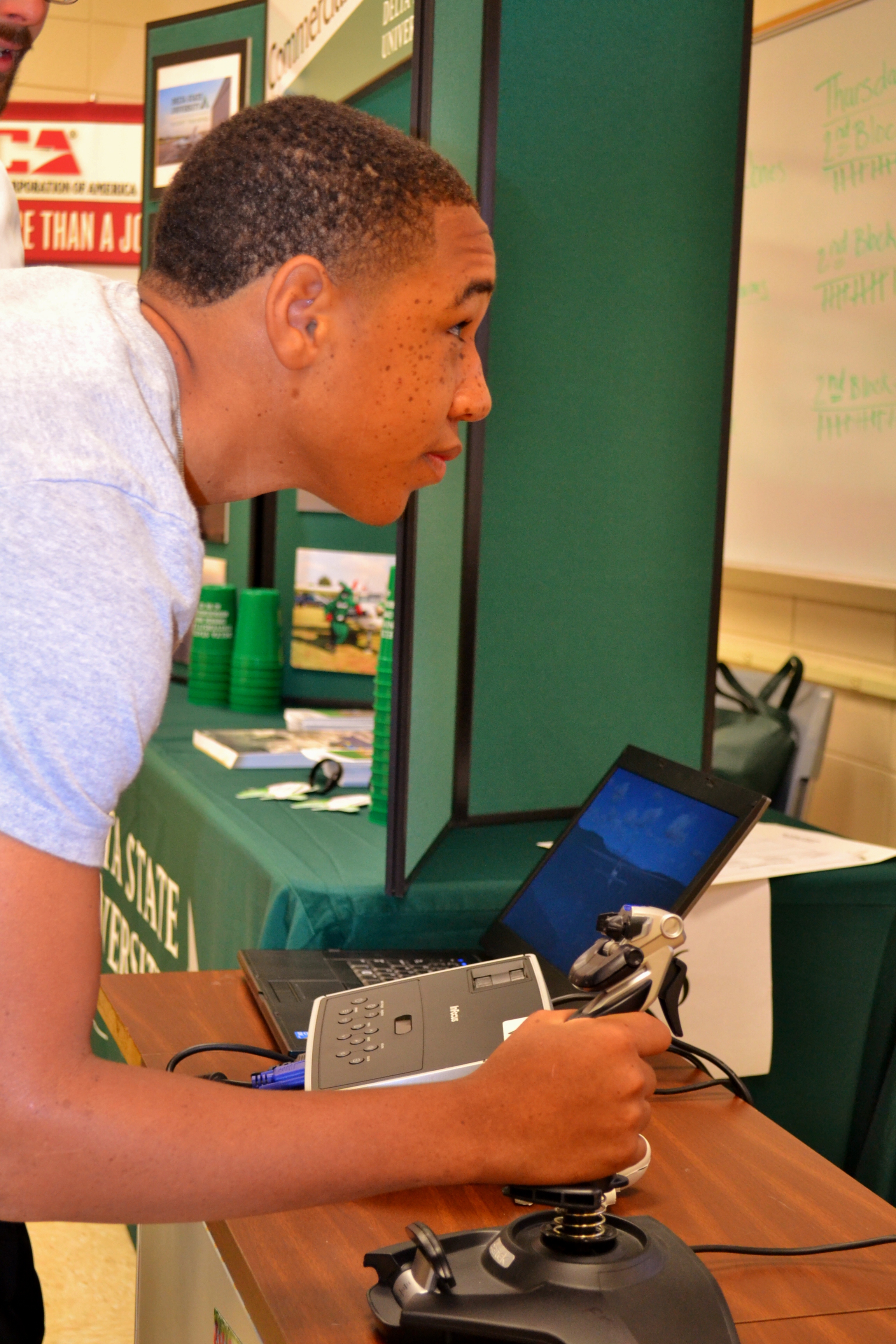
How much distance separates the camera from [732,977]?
1416 millimetres

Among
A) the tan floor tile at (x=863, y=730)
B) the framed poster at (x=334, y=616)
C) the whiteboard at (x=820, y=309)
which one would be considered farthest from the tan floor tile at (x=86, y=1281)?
the whiteboard at (x=820, y=309)

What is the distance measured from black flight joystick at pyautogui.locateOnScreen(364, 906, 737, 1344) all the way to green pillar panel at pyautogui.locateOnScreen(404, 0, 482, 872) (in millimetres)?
633

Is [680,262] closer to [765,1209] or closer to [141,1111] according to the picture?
[765,1209]

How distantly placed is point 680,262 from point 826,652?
4.84 ft

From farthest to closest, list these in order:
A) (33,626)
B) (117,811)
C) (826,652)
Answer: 1. (826,652)
2. (117,811)
3. (33,626)

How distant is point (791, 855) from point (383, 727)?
0.52m

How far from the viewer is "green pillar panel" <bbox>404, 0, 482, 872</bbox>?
53.8 inches

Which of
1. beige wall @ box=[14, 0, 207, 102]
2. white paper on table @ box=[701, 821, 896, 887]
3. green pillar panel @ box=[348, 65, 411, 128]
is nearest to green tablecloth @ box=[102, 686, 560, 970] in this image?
white paper on table @ box=[701, 821, 896, 887]

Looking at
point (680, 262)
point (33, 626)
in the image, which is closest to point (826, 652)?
point (680, 262)

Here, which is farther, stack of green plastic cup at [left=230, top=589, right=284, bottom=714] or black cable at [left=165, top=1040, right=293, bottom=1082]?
stack of green plastic cup at [left=230, top=589, right=284, bottom=714]

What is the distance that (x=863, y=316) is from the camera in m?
2.60

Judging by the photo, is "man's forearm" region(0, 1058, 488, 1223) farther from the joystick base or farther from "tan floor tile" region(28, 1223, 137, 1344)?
"tan floor tile" region(28, 1223, 137, 1344)

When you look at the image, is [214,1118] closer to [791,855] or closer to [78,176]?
[791,855]

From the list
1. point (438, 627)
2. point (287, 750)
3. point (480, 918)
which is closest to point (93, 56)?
point (287, 750)
